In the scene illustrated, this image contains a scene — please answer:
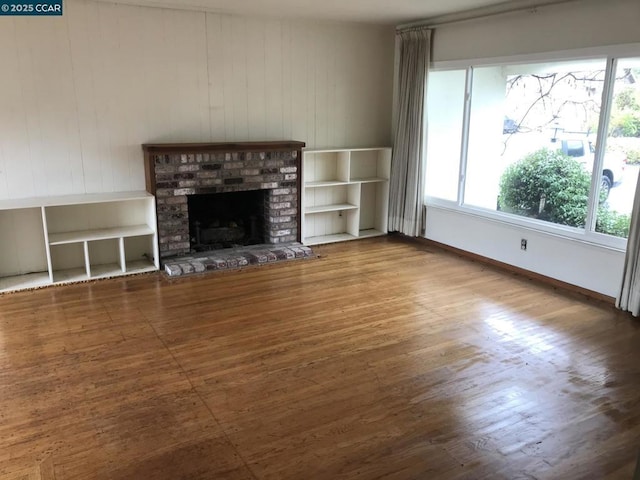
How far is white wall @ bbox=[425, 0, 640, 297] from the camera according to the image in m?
4.11

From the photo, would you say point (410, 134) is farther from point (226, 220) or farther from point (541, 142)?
point (226, 220)

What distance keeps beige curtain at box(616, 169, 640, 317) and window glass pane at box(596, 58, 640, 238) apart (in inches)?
9.9

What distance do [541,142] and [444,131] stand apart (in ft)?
4.19

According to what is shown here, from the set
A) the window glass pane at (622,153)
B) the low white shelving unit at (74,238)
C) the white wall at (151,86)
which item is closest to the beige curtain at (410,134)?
the white wall at (151,86)

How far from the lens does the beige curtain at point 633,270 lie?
12.9 feet

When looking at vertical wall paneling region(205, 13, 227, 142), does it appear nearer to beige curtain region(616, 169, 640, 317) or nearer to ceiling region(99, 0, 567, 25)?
ceiling region(99, 0, 567, 25)

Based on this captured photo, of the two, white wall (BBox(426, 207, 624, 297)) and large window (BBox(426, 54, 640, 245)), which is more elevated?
large window (BBox(426, 54, 640, 245))

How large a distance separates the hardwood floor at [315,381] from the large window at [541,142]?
2.81 feet

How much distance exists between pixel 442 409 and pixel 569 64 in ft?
11.0

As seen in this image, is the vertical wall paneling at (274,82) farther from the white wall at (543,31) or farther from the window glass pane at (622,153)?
the window glass pane at (622,153)

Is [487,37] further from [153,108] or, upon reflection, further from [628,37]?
[153,108]

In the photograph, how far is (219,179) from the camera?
208 inches

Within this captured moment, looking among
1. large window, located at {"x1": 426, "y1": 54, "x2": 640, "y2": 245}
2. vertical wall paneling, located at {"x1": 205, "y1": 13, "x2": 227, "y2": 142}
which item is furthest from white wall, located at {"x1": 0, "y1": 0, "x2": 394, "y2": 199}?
large window, located at {"x1": 426, "y1": 54, "x2": 640, "y2": 245}

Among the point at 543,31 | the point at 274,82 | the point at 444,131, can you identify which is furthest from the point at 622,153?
the point at 274,82
